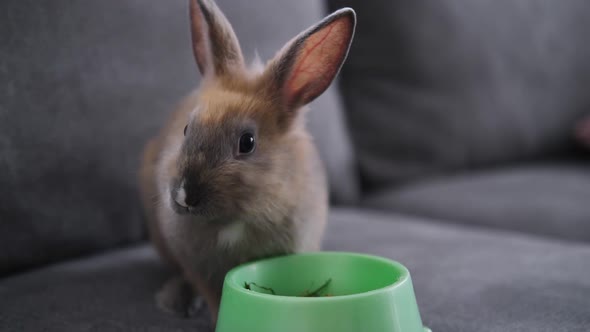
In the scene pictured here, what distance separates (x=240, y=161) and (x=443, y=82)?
1.25 metres

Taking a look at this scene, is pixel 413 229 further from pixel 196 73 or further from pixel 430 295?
pixel 196 73

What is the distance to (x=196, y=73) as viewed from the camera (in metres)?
1.34

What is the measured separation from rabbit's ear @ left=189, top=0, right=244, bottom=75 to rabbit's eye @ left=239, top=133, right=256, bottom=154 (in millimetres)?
167

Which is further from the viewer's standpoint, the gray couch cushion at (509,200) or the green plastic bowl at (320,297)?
the gray couch cushion at (509,200)

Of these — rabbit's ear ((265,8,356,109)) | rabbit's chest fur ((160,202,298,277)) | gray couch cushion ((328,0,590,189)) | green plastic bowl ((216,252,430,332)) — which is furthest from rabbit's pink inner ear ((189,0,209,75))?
gray couch cushion ((328,0,590,189))

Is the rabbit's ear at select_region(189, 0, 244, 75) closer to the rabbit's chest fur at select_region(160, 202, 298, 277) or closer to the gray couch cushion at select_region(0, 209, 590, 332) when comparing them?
the rabbit's chest fur at select_region(160, 202, 298, 277)

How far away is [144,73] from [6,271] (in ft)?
1.63

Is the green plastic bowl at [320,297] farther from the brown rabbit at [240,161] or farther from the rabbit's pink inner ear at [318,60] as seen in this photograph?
the rabbit's pink inner ear at [318,60]

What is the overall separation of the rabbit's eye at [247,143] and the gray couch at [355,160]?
0.30 metres

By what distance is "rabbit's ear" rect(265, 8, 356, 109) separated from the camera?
2.95 feet

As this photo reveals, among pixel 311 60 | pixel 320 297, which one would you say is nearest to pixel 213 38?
pixel 311 60

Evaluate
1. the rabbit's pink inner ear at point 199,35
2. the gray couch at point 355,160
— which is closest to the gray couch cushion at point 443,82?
the gray couch at point 355,160

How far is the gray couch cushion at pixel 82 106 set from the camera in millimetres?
1071

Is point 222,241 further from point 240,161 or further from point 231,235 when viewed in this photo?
point 240,161
